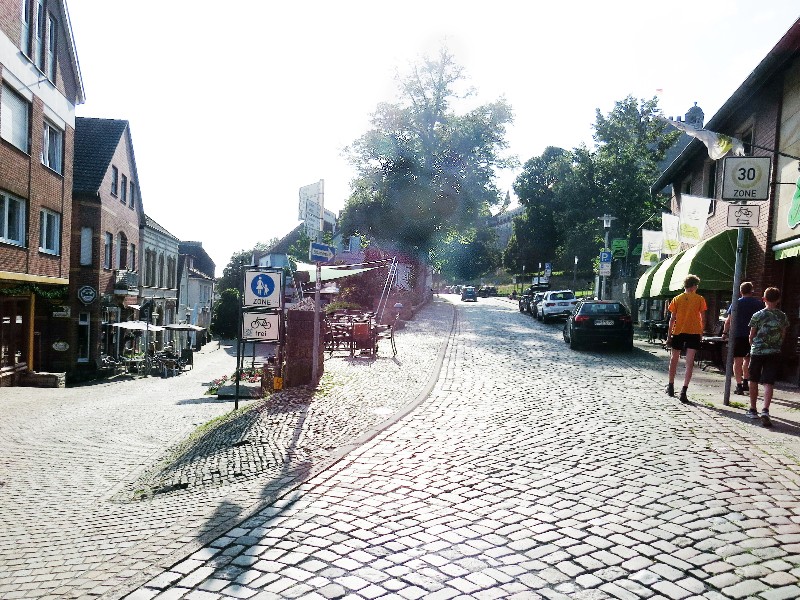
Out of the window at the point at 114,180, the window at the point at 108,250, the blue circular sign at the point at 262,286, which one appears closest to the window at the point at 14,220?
the window at the point at 108,250

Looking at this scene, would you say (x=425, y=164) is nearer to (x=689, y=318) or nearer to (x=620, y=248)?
(x=620, y=248)

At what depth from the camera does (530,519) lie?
4867 millimetres

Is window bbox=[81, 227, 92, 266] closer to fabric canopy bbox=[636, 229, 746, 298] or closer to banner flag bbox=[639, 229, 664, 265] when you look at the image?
banner flag bbox=[639, 229, 664, 265]

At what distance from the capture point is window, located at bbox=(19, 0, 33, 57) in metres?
19.7

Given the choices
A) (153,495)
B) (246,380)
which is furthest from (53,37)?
(153,495)

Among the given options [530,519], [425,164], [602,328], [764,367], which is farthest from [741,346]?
[425,164]

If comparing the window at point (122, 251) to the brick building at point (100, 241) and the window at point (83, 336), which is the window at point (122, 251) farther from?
the window at point (83, 336)

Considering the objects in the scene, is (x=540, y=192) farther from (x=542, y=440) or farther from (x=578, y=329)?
(x=542, y=440)

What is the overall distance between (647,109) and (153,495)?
136 feet

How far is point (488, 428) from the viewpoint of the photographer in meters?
8.07

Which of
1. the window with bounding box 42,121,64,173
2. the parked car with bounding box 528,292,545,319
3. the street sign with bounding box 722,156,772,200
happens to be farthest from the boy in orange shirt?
the parked car with bounding box 528,292,545,319

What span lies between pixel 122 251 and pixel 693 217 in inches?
1033

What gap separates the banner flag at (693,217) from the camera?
17.3 m

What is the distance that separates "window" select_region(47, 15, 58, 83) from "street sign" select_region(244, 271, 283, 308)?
577 inches
